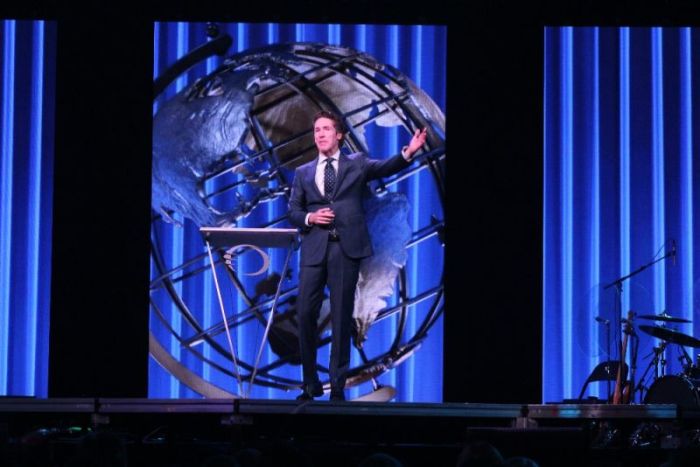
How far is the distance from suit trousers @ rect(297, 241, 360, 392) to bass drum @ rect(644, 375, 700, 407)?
2.06 meters

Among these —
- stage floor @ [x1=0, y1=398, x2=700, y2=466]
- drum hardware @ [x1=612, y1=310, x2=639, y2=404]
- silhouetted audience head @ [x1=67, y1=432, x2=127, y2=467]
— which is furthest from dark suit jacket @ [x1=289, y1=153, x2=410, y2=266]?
silhouetted audience head @ [x1=67, y1=432, x2=127, y2=467]

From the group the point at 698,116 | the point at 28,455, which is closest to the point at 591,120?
the point at 698,116

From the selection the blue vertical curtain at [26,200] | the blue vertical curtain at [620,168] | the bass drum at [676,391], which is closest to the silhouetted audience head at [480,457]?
the bass drum at [676,391]

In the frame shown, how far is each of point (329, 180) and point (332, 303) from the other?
727 mm

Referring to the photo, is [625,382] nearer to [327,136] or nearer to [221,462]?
[327,136]

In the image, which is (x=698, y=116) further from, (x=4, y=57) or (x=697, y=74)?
(x=4, y=57)

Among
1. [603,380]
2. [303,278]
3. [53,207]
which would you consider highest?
[53,207]

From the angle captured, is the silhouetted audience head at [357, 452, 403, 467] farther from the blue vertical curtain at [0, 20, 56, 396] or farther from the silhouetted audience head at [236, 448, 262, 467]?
the blue vertical curtain at [0, 20, 56, 396]

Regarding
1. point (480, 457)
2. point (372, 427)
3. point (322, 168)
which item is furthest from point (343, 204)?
point (480, 457)

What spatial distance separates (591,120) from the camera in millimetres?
8047

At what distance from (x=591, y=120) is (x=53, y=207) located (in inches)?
152

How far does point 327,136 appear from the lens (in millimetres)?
6594

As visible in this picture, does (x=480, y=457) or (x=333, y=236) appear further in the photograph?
(x=333, y=236)

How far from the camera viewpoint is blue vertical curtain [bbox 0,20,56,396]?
7871 millimetres
